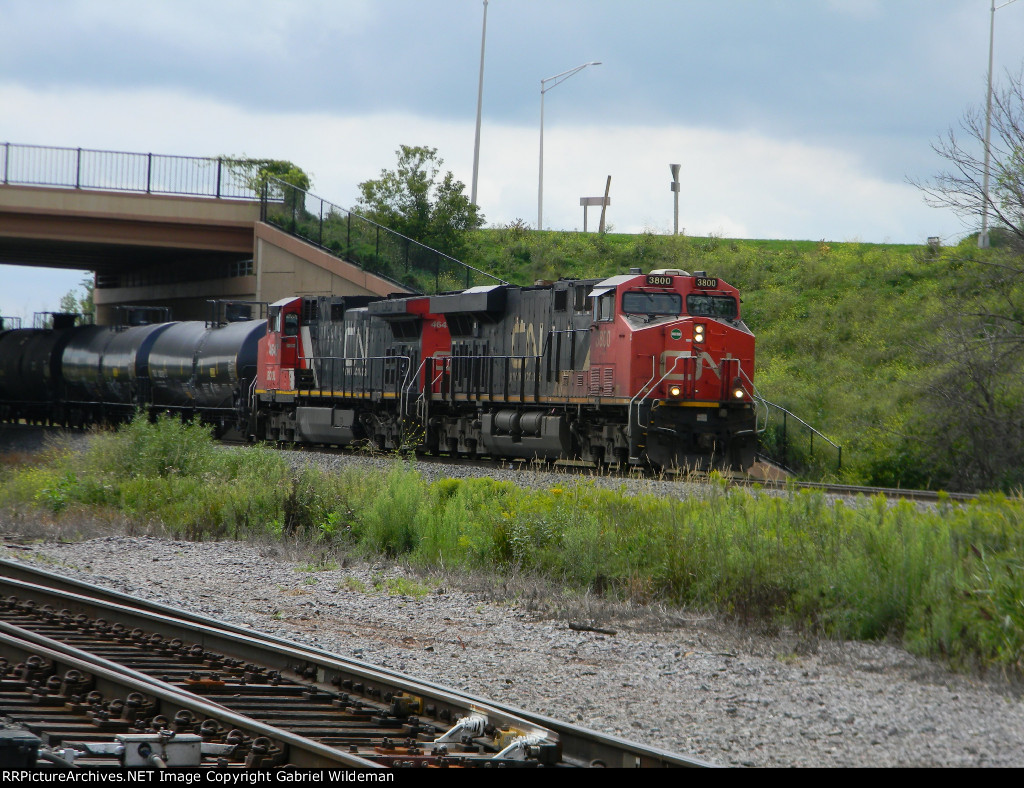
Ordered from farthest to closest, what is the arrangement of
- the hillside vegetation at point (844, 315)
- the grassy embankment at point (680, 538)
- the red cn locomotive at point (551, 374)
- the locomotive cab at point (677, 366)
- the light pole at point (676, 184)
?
the light pole at point (676, 184) < the hillside vegetation at point (844, 315) < the red cn locomotive at point (551, 374) < the locomotive cab at point (677, 366) < the grassy embankment at point (680, 538)

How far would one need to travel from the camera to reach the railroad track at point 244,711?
185 inches

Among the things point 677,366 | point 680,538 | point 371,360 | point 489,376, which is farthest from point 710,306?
point 680,538

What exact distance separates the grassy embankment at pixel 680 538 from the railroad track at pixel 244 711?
131 inches

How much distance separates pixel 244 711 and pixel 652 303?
44.6ft

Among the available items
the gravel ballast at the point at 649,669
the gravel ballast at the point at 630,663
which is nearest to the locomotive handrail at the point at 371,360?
the gravel ballast at the point at 630,663

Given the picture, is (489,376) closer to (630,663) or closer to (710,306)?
(710,306)

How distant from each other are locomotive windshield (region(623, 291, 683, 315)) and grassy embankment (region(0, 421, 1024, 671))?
544 cm

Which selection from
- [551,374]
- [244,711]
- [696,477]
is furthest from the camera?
[551,374]

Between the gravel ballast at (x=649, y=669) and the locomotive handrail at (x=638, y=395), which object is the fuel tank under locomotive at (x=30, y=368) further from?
the gravel ballast at (x=649, y=669)

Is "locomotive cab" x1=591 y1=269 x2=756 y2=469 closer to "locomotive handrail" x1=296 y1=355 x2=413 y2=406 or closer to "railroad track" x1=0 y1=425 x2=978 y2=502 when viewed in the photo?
"railroad track" x1=0 y1=425 x2=978 y2=502

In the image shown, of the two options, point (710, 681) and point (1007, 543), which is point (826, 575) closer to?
point (1007, 543)

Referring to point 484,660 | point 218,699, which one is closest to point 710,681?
point 484,660

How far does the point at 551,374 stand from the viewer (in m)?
19.7

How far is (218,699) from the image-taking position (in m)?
5.83
